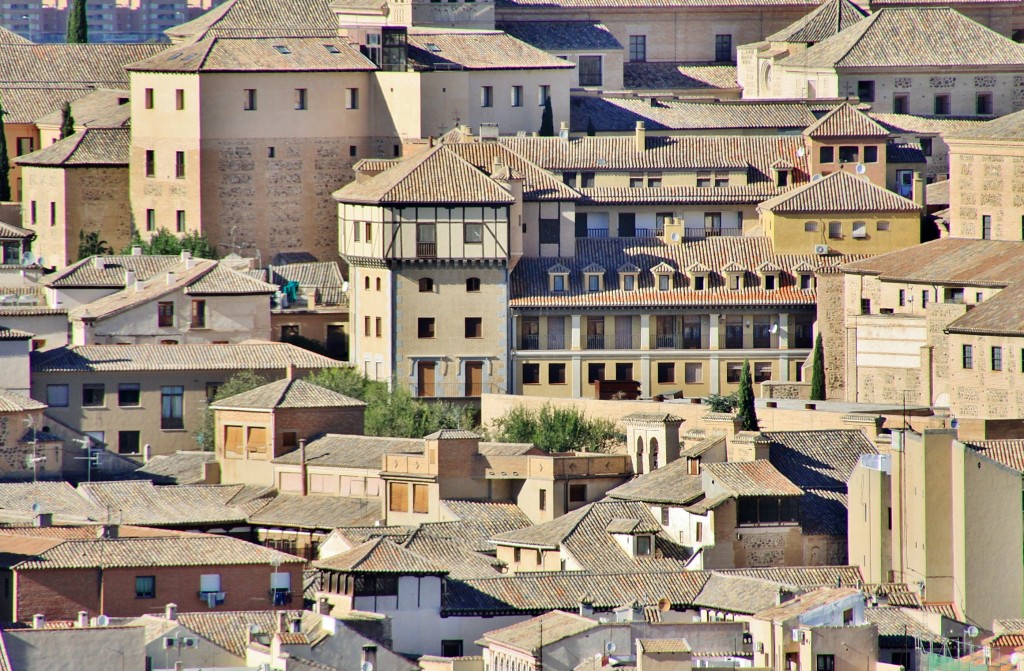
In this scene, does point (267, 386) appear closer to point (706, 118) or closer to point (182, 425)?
point (182, 425)

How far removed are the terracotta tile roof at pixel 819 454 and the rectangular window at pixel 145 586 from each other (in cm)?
1371

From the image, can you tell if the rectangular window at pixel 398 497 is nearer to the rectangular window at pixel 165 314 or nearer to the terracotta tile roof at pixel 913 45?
the rectangular window at pixel 165 314

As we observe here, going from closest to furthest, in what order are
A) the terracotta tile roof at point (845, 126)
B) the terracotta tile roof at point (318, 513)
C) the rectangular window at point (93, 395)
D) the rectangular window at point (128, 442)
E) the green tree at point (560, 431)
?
1. the terracotta tile roof at point (318, 513)
2. the green tree at point (560, 431)
3. the rectangular window at point (93, 395)
4. the rectangular window at point (128, 442)
5. the terracotta tile roof at point (845, 126)

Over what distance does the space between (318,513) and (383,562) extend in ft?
38.2

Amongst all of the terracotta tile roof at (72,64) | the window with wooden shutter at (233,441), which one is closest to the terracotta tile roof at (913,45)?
the terracotta tile roof at (72,64)

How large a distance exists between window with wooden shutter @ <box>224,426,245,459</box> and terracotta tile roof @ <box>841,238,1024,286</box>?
1485 centimetres

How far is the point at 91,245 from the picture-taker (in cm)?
9088

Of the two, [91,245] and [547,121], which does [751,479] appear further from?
[91,245]

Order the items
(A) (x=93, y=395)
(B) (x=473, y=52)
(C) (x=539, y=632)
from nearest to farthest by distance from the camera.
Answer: (C) (x=539, y=632)
(A) (x=93, y=395)
(B) (x=473, y=52)

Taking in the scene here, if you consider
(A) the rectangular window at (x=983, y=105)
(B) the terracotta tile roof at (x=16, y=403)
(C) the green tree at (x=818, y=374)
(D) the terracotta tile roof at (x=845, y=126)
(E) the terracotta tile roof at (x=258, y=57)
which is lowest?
(B) the terracotta tile roof at (x=16, y=403)

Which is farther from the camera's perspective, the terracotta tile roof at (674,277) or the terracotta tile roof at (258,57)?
the terracotta tile roof at (258,57)

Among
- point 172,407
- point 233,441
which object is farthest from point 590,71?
point 233,441

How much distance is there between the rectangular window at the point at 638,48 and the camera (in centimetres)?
10700

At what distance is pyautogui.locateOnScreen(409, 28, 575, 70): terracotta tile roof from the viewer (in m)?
90.9
